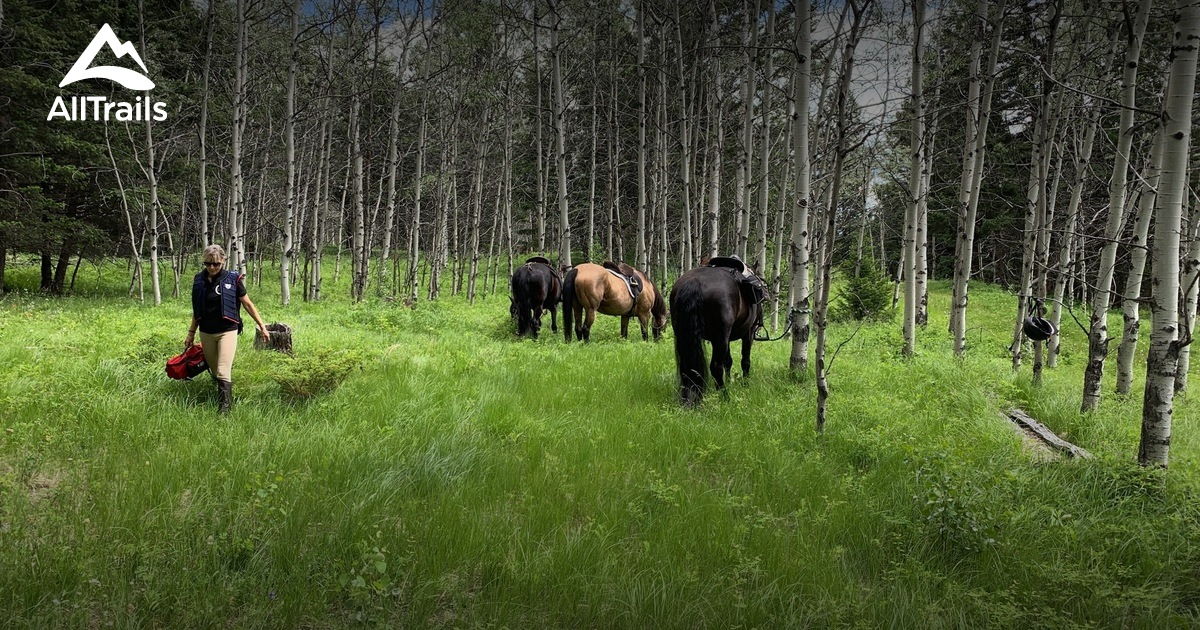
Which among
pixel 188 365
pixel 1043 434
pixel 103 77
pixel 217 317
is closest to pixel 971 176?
pixel 1043 434

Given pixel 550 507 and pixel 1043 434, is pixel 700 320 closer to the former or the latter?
pixel 550 507

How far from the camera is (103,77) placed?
1180 cm

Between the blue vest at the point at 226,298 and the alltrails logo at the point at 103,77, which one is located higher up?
the alltrails logo at the point at 103,77

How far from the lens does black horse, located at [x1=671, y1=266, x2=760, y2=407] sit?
18.7 ft

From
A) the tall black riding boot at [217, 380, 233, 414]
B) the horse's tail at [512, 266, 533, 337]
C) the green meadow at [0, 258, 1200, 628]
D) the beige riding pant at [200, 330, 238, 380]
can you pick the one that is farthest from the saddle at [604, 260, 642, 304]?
the tall black riding boot at [217, 380, 233, 414]

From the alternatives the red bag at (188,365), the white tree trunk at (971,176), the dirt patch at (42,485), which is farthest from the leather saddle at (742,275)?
the dirt patch at (42,485)

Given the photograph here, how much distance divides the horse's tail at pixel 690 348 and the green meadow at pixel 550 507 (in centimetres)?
29

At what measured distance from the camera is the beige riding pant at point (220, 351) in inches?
190

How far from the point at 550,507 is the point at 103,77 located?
1547 cm

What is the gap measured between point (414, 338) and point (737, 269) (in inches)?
233

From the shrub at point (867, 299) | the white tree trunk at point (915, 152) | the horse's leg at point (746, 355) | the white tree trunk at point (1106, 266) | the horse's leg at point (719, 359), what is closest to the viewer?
the white tree trunk at point (1106, 266)

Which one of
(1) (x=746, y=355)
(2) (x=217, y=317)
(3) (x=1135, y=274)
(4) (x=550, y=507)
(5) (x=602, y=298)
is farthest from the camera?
(5) (x=602, y=298)

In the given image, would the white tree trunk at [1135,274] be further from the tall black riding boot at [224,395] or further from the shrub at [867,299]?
the shrub at [867,299]

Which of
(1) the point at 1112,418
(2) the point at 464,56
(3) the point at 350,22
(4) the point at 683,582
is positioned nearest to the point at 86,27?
(3) the point at 350,22
